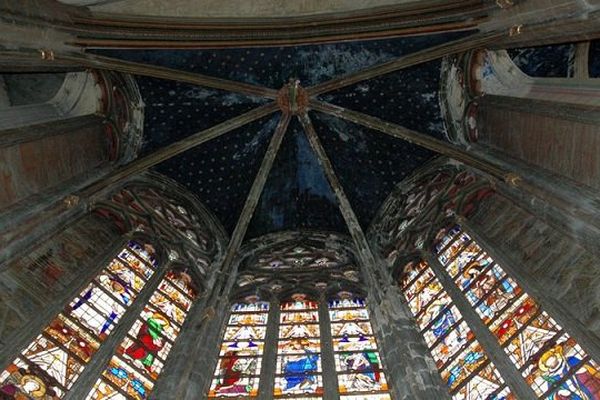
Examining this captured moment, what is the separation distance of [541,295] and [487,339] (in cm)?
80

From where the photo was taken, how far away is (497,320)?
7.90 meters

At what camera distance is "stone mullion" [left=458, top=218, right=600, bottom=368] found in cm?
653

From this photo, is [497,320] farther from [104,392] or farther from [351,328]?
[104,392]

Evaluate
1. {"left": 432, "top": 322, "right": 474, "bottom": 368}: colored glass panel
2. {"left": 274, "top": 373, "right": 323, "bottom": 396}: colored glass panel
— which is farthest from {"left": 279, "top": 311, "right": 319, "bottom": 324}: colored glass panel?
Answer: {"left": 432, "top": 322, "right": 474, "bottom": 368}: colored glass panel

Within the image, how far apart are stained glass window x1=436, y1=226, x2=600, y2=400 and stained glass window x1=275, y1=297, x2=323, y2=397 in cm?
212

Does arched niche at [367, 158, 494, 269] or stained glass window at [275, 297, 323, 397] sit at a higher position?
arched niche at [367, 158, 494, 269]

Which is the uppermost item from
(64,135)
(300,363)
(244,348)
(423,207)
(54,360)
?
(423,207)

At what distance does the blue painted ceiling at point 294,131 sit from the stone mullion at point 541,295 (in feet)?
10.0

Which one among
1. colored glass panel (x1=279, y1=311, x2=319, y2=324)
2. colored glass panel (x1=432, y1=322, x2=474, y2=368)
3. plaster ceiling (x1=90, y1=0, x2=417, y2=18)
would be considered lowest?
colored glass panel (x1=432, y1=322, x2=474, y2=368)

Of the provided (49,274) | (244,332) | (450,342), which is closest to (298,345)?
(244,332)

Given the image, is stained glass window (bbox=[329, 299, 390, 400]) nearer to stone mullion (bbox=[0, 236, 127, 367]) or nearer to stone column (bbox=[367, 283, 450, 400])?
stone column (bbox=[367, 283, 450, 400])

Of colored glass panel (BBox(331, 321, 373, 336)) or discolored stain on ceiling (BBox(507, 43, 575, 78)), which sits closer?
colored glass panel (BBox(331, 321, 373, 336))

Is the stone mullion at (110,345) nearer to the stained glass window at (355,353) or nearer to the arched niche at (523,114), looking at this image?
the stained glass window at (355,353)

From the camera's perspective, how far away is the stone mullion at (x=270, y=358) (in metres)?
7.93
